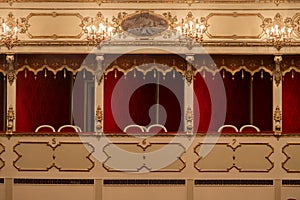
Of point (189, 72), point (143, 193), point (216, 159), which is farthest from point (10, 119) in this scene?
point (216, 159)

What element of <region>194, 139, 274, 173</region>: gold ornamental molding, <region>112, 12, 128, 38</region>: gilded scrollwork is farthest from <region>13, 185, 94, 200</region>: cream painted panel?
<region>112, 12, 128, 38</region>: gilded scrollwork

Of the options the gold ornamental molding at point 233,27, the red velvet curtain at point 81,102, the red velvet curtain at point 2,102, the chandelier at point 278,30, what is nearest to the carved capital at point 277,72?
the chandelier at point 278,30

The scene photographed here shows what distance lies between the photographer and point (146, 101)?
13.9 meters

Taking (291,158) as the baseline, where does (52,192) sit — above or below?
below

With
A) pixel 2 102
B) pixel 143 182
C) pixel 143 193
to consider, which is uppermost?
pixel 2 102

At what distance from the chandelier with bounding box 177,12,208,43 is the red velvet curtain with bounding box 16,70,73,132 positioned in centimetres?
301

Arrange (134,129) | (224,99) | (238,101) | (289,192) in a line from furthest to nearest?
(238,101), (224,99), (134,129), (289,192)

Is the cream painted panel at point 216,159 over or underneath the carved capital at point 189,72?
underneath

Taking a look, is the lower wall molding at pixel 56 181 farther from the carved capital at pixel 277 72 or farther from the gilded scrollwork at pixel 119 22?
the carved capital at pixel 277 72

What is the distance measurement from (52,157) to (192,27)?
390 centimetres

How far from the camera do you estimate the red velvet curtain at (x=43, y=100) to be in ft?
43.1

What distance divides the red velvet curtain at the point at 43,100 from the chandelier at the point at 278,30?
4.58 m

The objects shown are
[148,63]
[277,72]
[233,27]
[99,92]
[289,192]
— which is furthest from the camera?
[148,63]

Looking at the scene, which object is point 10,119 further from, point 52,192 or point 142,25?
point 142,25
